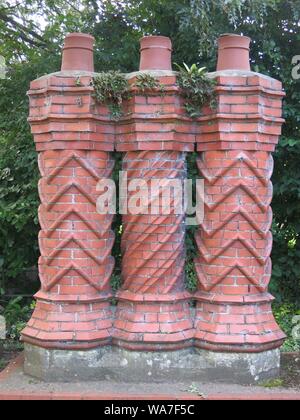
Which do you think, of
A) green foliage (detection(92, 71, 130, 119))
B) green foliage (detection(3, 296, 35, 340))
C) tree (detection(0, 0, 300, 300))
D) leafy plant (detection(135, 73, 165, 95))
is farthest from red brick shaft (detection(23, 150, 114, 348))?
tree (detection(0, 0, 300, 300))

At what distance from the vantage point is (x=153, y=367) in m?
4.15

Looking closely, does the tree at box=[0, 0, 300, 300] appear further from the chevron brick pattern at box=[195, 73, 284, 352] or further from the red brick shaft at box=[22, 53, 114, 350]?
the red brick shaft at box=[22, 53, 114, 350]

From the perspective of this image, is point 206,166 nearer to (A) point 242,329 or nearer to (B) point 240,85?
(B) point 240,85

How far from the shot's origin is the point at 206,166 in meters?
4.26

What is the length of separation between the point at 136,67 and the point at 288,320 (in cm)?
384

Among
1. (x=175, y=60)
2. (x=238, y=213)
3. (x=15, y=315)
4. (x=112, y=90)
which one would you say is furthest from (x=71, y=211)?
(x=175, y=60)

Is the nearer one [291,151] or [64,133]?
[64,133]

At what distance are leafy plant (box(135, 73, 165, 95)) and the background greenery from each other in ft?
5.69

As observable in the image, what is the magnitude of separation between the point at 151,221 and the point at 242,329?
1.22 meters

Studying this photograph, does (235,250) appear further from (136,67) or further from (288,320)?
(136,67)

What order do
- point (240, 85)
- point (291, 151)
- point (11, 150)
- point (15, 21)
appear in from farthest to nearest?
point (15, 21) → point (11, 150) → point (291, 151) → point (240, 85)

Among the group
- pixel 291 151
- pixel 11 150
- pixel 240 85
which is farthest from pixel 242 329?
pixel 11 150

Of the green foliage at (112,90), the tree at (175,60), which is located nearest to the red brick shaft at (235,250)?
the green foliage at (112,90)

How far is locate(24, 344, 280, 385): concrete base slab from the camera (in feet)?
13.5
